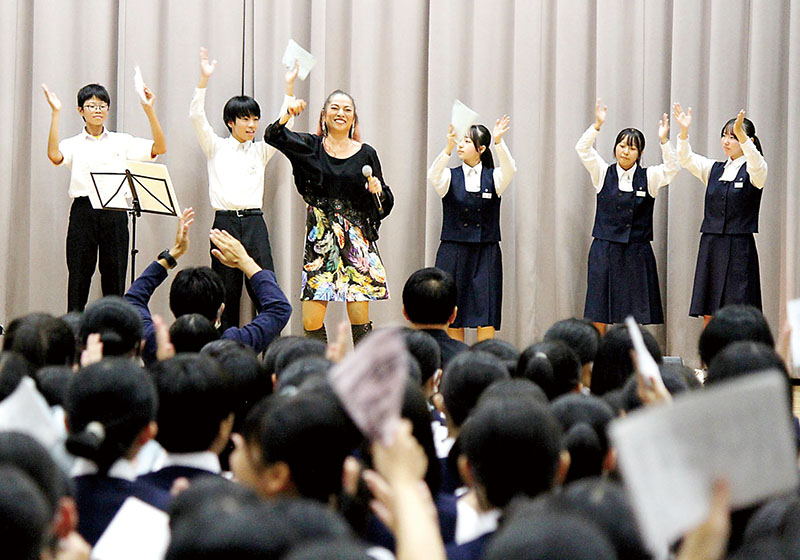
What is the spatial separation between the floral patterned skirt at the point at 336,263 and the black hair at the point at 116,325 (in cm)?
263

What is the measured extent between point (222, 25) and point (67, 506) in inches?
205

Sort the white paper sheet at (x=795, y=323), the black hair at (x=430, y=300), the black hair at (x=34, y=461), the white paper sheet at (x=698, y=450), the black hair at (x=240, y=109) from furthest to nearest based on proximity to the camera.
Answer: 1. the black hair at (x=240, y=109)
2. the black hair at (x=430, y=300)
3. the white paper sheet at (x=795, y=323)
4. the black hair at (x=34, y=461)
5. the white paper sheet at (x=698, y=450)

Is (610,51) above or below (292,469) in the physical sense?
above

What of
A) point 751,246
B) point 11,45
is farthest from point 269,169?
point 751,246

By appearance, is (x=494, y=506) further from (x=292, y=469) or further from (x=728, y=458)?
(x=728, y=458)

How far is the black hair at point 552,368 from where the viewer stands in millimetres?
2424

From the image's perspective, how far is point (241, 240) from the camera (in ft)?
18.6

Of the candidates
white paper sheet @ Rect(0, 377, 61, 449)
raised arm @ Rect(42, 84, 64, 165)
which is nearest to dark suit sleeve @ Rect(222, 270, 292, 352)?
white paper sheet @ Rect(0, 377, 61, 449)

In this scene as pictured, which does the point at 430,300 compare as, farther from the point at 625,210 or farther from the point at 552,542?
the point at 625,210

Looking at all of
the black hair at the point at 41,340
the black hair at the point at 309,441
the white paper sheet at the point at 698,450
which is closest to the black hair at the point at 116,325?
the black hair at the point at 41,340

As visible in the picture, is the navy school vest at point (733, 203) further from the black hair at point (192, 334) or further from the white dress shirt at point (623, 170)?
the black hair at point (192, 334)

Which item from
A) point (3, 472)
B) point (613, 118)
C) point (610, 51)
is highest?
point (610, 51)

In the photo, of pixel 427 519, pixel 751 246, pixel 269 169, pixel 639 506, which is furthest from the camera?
pixel 269 169

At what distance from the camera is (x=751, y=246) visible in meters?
5.71
